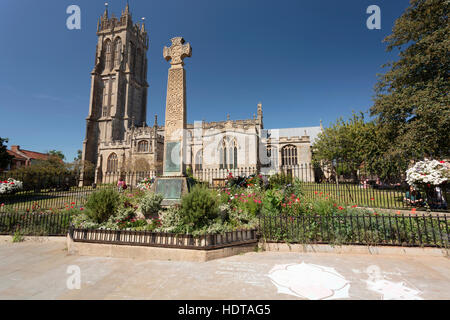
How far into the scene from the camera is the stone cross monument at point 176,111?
7191mm

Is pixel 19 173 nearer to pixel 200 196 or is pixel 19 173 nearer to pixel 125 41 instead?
pixel 200 196

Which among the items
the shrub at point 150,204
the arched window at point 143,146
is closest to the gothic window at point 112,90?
the arched window at point 143,146

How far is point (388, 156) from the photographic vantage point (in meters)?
10.9

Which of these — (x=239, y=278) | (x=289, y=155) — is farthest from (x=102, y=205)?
(x=289, y=155)

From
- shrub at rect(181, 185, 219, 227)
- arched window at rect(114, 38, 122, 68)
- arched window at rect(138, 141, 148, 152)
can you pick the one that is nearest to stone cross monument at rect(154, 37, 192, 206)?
shrub at rect(181, 185, 219, 227)

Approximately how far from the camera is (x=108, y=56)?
4709 centimetres

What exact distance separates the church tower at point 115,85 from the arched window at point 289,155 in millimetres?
32395

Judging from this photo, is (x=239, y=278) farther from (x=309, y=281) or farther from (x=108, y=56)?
(x=108, y=56)

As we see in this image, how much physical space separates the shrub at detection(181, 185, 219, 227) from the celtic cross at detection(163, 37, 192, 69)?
223 inches

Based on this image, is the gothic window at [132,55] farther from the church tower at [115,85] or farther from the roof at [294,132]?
the roof at [294,132]

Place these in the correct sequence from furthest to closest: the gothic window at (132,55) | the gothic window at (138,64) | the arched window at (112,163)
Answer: the gothic window at (138,64) → the gothic window at (132,55) → the arched window at (112,163)

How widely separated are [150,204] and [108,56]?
5639 centimetres
